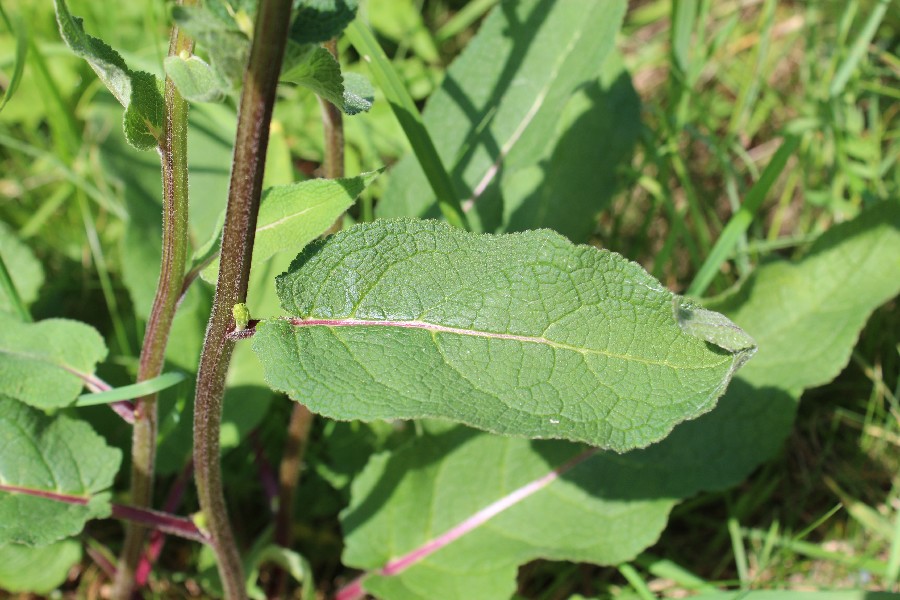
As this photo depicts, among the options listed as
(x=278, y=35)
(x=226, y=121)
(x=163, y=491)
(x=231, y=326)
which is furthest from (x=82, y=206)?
(x=278, y=35)

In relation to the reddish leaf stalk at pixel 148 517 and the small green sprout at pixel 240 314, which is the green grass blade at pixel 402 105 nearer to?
the small green sprout at pixel 240 314

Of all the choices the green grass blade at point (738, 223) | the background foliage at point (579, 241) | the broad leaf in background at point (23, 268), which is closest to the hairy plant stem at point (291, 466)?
the background foliage at point (579, 241)

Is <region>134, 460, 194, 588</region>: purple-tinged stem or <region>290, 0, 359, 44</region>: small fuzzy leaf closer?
<region>290, 0, 359, 44</region>: small fuzzy leaf

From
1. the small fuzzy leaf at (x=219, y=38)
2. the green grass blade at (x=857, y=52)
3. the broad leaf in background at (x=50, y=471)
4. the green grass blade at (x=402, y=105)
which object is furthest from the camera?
the green grass blade at (x=857, y=52)

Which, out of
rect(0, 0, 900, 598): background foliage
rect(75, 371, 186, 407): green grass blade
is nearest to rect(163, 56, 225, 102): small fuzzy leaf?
rect(75, 371, 186, 407): green grass blade

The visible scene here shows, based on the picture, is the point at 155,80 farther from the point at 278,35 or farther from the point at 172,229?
the point at 278,35

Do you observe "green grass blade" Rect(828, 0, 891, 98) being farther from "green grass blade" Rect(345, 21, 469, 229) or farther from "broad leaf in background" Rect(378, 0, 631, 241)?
"green grass blade" Rect(345, 21, 469, 229)

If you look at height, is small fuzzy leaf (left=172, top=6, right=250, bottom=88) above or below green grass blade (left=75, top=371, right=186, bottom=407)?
above
